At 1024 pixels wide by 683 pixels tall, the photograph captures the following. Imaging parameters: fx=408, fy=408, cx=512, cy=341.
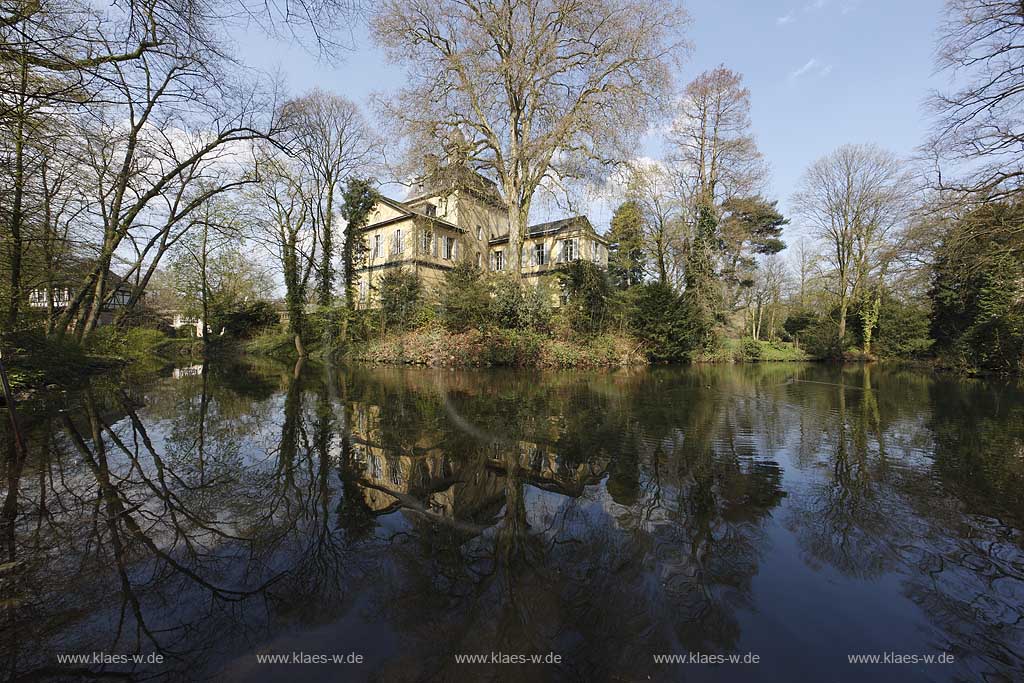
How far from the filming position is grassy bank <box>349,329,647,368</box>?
15727 mm

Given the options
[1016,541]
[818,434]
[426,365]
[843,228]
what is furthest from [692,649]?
[843,228]

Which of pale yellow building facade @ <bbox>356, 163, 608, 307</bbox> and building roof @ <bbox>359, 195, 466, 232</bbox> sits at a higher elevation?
building roof @ <bbox>359, 195, 466, 232</bbox>

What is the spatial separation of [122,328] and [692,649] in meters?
25.9

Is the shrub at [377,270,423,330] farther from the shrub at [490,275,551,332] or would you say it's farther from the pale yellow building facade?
the shrub at [490,275,551,332]

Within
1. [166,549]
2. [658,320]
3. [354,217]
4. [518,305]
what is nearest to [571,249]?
[658,320]

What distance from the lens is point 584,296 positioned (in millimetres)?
17781

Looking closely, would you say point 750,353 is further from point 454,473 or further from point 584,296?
point 454,473

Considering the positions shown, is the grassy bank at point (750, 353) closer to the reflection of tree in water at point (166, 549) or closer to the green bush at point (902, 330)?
the green bush at point (902, 330)

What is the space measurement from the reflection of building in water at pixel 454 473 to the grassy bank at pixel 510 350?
10703 millimetres

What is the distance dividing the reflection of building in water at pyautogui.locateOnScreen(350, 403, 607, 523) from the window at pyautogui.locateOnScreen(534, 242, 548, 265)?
23.7 m

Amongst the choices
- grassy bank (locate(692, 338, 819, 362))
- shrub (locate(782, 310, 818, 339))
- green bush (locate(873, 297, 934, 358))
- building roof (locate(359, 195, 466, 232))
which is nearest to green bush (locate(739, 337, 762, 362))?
grassy bank (locate(692, 338, 819, 362))

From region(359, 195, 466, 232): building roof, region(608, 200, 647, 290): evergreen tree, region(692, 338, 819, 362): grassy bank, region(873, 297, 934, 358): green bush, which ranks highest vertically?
region(359, 195, 466, 232): building roof

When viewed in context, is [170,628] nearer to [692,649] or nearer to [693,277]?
[692,649]

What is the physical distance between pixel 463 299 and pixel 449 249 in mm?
14265
